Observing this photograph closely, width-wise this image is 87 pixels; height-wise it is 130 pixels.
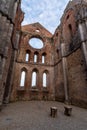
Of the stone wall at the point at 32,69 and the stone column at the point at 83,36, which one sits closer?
the stone column at the point at 83,36

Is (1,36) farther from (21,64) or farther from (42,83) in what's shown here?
(42,83)

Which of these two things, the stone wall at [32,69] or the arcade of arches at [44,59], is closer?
the arcade of arches at [44,59]

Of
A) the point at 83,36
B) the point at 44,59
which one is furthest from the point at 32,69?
the point at 83,36

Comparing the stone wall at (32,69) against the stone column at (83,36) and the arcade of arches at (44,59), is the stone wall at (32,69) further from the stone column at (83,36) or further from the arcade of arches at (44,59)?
the stone column at (83,36)

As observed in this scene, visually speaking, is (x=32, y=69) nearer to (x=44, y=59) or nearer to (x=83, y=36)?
(x=44, y=59)

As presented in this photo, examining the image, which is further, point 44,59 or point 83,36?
point 44,59

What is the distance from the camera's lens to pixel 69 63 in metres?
12.5

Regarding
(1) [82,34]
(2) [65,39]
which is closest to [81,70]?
(1) [82,34]

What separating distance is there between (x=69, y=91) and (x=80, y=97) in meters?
2.19

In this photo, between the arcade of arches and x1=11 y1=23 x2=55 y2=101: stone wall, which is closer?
the arcade of arches

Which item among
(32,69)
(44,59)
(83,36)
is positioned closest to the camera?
(83,36)

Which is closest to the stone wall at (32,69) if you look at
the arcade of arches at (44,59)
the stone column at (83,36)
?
the arcade of arches at (44,59)

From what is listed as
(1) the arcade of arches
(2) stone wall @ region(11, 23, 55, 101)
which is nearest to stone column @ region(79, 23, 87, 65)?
(1) the arcade of arches

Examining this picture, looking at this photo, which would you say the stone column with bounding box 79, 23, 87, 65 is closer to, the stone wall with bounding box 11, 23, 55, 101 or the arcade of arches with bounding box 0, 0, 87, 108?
the arcade of arches with bounding box 0, 0, 87, 108
